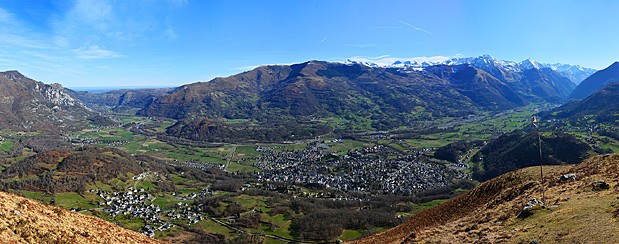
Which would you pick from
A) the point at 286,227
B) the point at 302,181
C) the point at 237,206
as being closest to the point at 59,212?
the point at 286,227

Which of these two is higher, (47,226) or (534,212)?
(534,212)

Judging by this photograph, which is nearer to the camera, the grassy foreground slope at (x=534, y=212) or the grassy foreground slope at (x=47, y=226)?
the grassy foreground slope at (x=534, y=212)

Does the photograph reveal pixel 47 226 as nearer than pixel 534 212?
Yes

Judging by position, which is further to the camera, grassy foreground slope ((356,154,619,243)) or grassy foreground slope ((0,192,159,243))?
grassy foreground slope ((0,192,159,243))

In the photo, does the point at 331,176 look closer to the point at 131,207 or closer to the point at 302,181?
the point at 302,181
